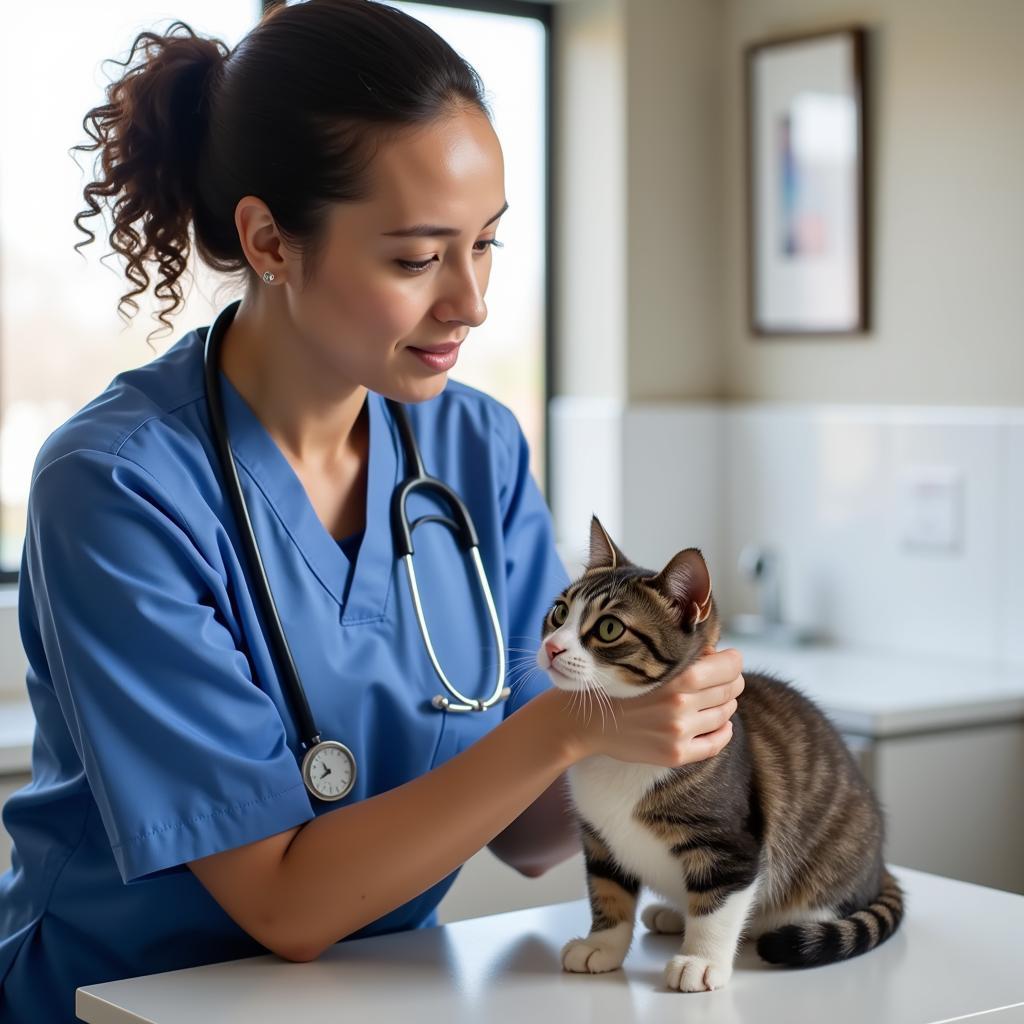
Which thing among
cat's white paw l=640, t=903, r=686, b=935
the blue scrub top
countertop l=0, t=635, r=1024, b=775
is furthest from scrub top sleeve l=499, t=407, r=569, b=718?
countertop l=0, t=635, r=1024, b=775

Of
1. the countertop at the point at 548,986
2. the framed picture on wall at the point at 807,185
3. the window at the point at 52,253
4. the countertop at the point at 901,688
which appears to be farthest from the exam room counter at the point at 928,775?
the countertop at the point at 548,986

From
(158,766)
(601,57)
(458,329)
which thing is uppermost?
(601,57)

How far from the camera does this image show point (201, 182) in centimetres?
139

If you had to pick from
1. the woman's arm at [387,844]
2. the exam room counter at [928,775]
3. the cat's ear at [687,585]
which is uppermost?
the cat's ear at [687,585]

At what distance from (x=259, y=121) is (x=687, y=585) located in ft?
1.80

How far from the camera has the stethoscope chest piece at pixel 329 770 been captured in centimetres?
124

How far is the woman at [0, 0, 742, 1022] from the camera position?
114cm

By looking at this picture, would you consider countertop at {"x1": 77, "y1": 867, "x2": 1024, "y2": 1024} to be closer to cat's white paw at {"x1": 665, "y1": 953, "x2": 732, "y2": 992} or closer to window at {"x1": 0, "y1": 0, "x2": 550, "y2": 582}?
cat's white paw at {"x1": 665, "y1": 953, "x2": 732, "y2": 992}

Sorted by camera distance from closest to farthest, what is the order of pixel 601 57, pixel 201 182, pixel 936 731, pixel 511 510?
pixel 201 182, pixel 511 510, pixel 936 731, pixel 601 57

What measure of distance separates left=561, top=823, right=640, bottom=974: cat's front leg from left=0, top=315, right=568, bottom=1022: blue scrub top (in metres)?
0.23

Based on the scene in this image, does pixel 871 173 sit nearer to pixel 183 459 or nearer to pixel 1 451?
pixel 1 451

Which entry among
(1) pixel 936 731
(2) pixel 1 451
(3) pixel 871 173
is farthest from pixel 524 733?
(3) pixel 871 173

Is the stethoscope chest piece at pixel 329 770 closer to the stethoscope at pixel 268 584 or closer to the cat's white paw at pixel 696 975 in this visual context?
the stethoscope at pixel 268 584

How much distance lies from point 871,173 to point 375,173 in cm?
175
